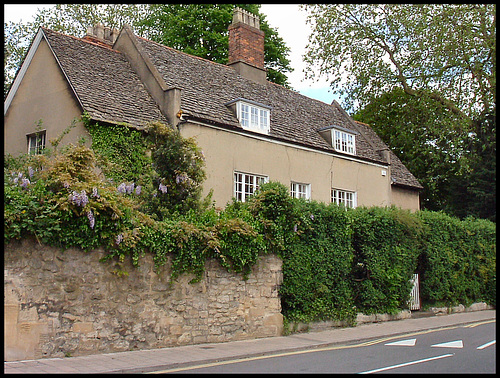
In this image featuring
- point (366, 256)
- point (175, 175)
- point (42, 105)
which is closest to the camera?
point (175, 175)

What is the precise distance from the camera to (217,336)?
13023mm

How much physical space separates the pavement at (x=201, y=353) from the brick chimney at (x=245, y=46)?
13.0 metres

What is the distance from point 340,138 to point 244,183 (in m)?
6.40

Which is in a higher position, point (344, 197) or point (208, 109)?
point (208, 109)

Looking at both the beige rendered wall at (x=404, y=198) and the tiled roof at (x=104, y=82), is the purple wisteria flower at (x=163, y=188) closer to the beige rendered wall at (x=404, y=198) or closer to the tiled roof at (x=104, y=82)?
the tiled roof at (x=104, y=82)

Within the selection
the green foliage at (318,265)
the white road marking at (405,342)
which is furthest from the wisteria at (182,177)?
the white road marking at (405,342)

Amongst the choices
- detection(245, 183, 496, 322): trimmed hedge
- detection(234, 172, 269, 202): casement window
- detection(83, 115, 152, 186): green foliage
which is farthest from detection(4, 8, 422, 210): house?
detection(245, 183, 496, 322): trimmed hedge

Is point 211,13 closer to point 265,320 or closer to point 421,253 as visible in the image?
point 421,253

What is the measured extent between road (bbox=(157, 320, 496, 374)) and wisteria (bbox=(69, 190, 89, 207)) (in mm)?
3618

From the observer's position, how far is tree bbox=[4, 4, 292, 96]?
33188 mm

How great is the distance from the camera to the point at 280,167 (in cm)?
2078

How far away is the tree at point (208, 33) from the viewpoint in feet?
110

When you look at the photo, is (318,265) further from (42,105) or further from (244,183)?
(42,105)

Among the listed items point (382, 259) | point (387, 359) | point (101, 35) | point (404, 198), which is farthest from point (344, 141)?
point (387, 359)
